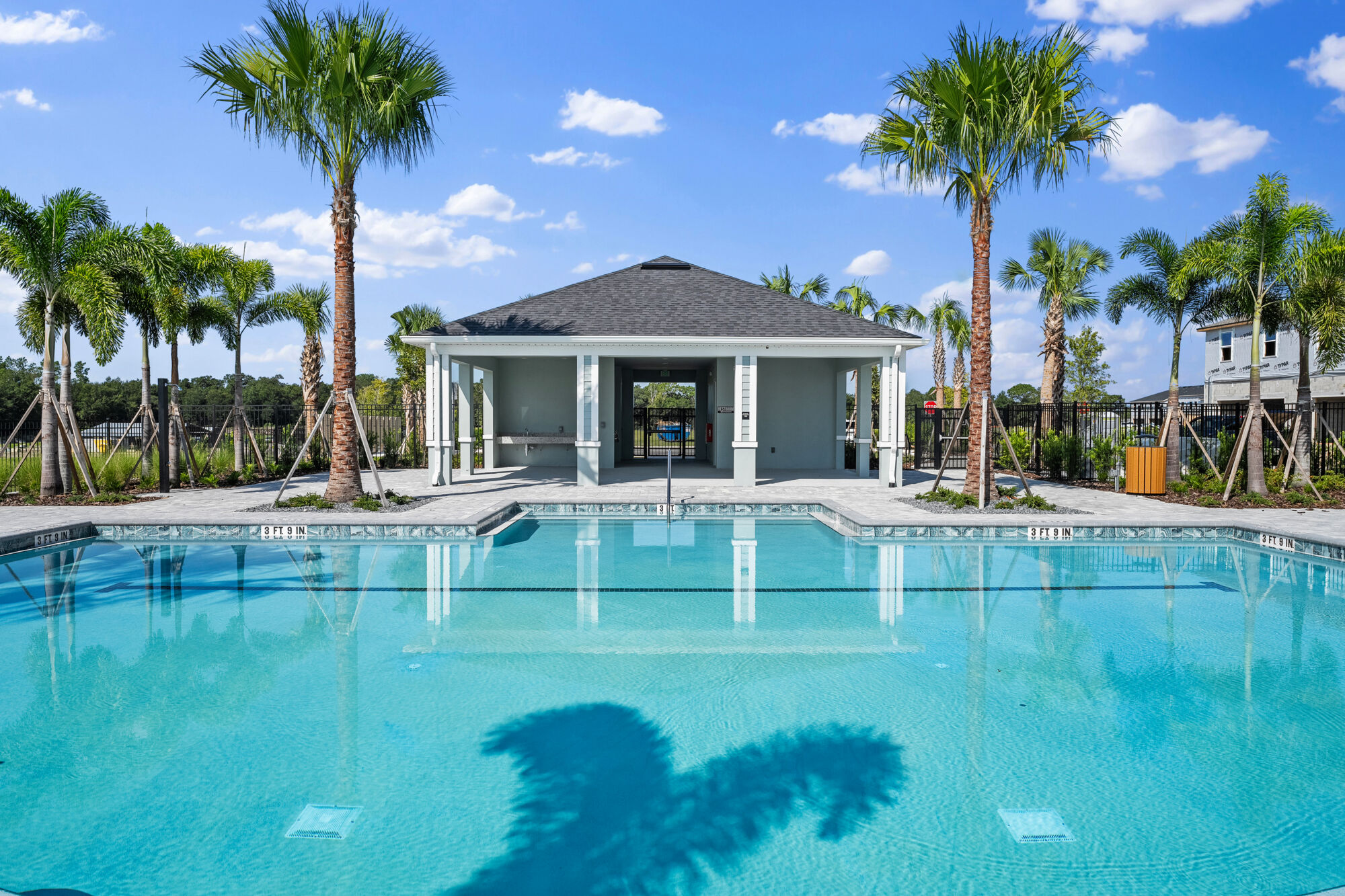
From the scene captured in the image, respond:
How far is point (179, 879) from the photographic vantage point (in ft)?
8.96

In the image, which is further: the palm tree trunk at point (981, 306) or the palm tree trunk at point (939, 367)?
the palm tree trunk at point (939, 367)

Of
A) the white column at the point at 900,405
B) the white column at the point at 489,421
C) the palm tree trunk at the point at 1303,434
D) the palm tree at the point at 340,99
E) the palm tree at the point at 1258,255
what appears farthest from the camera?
the white column at the point at 489,421

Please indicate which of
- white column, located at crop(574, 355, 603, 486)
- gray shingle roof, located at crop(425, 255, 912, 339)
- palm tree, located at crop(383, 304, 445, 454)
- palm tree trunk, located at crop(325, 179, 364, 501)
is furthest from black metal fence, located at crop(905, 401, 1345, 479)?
palm tree, located at crop(383, 304, 445, 454)

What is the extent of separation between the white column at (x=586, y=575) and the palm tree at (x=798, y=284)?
78.0 feet

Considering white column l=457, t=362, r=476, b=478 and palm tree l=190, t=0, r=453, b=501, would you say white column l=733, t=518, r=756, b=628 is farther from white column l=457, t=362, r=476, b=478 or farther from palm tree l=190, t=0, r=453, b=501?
white column l=457, t=362, r=476, b=478

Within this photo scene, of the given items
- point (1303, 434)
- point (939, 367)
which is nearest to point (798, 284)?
point (939, 367)

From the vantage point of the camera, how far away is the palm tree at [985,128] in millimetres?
10938

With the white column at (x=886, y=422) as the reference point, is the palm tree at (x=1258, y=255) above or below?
above

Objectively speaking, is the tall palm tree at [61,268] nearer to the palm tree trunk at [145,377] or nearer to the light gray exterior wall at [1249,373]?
the palm tree trunk at [145,377]

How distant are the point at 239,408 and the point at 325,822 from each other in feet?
50.6

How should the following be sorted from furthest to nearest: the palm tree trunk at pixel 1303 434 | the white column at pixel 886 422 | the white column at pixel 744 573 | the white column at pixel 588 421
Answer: the white column at pixel 886 422 → the white column at pixel 588 421 → the palm tree trunk at pixel 1303 434 → the white column at pixel 744 573

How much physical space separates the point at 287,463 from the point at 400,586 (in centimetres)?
1281

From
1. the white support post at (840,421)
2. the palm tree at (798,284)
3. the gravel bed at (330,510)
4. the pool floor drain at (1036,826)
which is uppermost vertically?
the palm tree at (798,284)

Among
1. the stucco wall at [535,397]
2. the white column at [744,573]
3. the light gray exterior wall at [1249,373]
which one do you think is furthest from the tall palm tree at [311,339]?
the light gray exterior wall at [1249,373]
